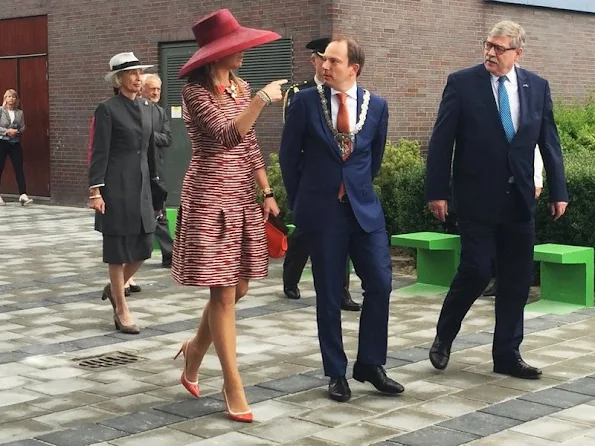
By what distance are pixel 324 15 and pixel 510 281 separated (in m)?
9.11

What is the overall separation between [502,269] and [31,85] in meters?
14.9

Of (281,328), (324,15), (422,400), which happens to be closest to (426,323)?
(281,328)

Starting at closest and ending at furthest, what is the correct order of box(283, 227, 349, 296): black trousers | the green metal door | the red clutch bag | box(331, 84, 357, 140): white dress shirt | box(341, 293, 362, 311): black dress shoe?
the red clutch bag, box(331, 84, 357, 140): white dress shirt, box(341, 293, 362, 311): black dress shoe, box(283, 227, 349, 296): black trousers, the green metal door

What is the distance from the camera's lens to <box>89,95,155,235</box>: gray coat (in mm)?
8078

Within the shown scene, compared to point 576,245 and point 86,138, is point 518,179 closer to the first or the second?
point 576,245

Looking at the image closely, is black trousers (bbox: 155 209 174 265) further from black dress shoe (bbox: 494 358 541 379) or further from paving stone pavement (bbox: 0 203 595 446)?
black dress shoe (bbox: 494 358 541 379)

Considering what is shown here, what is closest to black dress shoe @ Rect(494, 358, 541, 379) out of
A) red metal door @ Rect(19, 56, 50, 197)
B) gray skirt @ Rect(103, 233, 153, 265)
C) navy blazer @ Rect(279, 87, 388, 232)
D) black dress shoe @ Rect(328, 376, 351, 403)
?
black dress shoe @ Rect(328, 376, 351, 403)

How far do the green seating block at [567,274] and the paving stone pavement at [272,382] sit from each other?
1.04 feet

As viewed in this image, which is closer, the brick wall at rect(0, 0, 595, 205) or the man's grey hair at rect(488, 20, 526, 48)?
the man's grey hair at rect(488, 20, 526, 48)

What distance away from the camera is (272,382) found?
21.4 feet

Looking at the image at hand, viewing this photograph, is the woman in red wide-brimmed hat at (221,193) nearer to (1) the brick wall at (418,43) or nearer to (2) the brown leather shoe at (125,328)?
(2) the brown leather shoe at (125,328)

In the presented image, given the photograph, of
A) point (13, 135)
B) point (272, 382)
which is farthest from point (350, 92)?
point (13, 135)

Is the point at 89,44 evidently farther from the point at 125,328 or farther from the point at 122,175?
the point at 125,328

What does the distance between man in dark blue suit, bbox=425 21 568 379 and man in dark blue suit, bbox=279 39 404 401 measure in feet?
1.78
